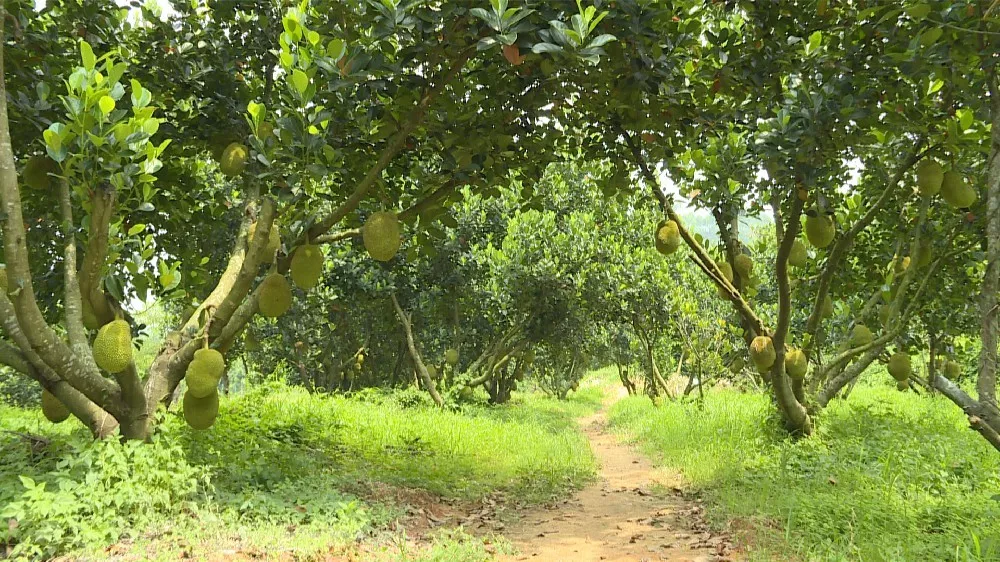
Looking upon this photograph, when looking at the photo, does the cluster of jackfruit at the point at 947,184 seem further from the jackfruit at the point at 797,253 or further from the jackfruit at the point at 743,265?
the jackfruit at the point at 743,265

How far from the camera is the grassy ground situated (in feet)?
11.1

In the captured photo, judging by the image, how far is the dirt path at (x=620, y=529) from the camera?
405cm

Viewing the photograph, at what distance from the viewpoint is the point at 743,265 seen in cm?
636

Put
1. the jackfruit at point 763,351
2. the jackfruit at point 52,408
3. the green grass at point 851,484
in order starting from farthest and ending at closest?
the jackfruit at point 763,351 → the jackfruit at point 52,408 → the green grass at point 851,484

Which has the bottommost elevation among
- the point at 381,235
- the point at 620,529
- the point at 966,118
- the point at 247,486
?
the point at 620,529

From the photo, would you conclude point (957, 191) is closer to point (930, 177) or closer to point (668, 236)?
point (930, 177)

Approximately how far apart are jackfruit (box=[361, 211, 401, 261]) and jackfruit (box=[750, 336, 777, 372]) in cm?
347

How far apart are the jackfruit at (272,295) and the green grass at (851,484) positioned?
3349mm

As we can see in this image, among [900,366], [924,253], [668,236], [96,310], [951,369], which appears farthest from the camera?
[951,369]

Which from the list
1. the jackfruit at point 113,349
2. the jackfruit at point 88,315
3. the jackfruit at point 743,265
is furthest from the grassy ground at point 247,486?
the jackfruit at point 743,265

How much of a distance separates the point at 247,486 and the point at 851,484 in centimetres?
451

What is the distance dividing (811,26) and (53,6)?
5.29m

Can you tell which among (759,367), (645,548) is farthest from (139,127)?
(759,367)

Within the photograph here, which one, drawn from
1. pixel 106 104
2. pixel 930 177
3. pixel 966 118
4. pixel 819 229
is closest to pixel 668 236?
pixel 819 229
